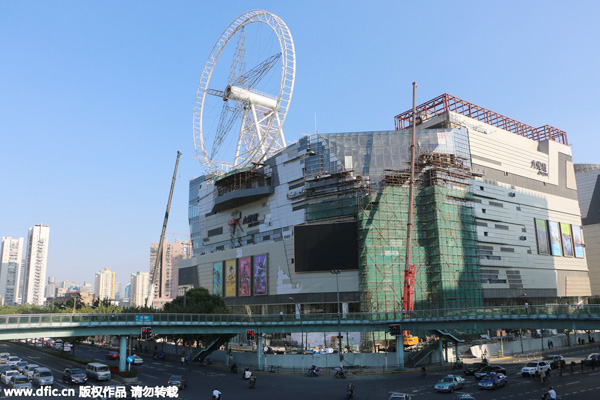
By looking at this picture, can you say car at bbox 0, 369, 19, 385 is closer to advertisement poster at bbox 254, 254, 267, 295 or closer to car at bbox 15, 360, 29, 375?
car at bbox 15, 360, 29, 375

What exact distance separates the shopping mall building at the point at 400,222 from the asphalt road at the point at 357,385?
1044 inches

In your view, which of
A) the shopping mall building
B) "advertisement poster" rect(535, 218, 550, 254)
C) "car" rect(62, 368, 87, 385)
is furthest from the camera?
"advertisement poster" rect(535, 218, 550, 254)

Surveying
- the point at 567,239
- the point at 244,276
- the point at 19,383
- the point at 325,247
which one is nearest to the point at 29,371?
the point at 19,383

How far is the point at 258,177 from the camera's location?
108 m

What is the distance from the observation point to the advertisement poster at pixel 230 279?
10848cm

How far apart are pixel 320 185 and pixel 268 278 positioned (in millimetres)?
23310

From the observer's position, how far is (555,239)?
11194cm

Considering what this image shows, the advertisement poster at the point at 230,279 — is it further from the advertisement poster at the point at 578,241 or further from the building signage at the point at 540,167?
the advertisement poster at the point at 578,241

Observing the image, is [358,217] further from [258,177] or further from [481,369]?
[481,369]

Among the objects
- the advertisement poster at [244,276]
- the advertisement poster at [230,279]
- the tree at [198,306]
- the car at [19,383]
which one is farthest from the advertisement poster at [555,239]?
the car at [19,383]

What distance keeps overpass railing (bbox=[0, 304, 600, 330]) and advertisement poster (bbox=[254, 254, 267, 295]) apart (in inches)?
1406

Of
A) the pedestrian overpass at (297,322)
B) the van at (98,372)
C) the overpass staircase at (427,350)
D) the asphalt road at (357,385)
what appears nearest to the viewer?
the asphalt road at (357,385)

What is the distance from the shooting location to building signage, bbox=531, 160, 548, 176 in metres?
112

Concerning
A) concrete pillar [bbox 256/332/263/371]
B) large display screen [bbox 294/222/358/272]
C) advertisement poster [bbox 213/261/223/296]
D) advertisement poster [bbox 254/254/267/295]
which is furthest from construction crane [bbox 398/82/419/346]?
advertisement poster [bbox 213/261/223/296]
